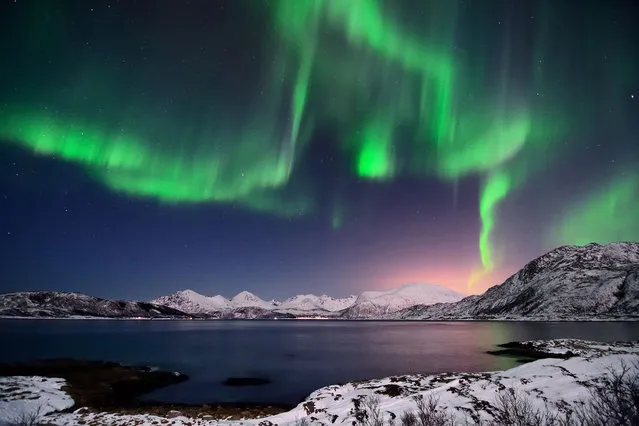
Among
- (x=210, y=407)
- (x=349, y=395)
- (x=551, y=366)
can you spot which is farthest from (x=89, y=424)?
(x=551, y=366)

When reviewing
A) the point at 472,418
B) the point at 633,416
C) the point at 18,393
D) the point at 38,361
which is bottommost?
the point at 38,361

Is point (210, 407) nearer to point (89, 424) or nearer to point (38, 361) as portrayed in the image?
point (89, 424)

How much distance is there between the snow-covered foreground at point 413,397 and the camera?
30.6 meters

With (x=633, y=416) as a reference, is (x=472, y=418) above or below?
below

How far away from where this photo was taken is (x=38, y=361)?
7544 cm

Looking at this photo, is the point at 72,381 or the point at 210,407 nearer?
the point at 210,407

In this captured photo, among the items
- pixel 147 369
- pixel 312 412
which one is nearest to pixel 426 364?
pixel 312 412

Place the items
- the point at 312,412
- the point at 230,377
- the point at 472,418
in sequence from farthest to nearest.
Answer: the point at 230,377
the point at 312,412
the point at 472,418

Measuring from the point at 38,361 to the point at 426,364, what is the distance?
80450mm

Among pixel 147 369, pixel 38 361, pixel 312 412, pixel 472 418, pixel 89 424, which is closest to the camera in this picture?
pixel 472 418

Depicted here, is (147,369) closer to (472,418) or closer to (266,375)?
(266,375)

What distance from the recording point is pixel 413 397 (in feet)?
114

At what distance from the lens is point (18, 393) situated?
135 feet

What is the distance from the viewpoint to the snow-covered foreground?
30609mm
